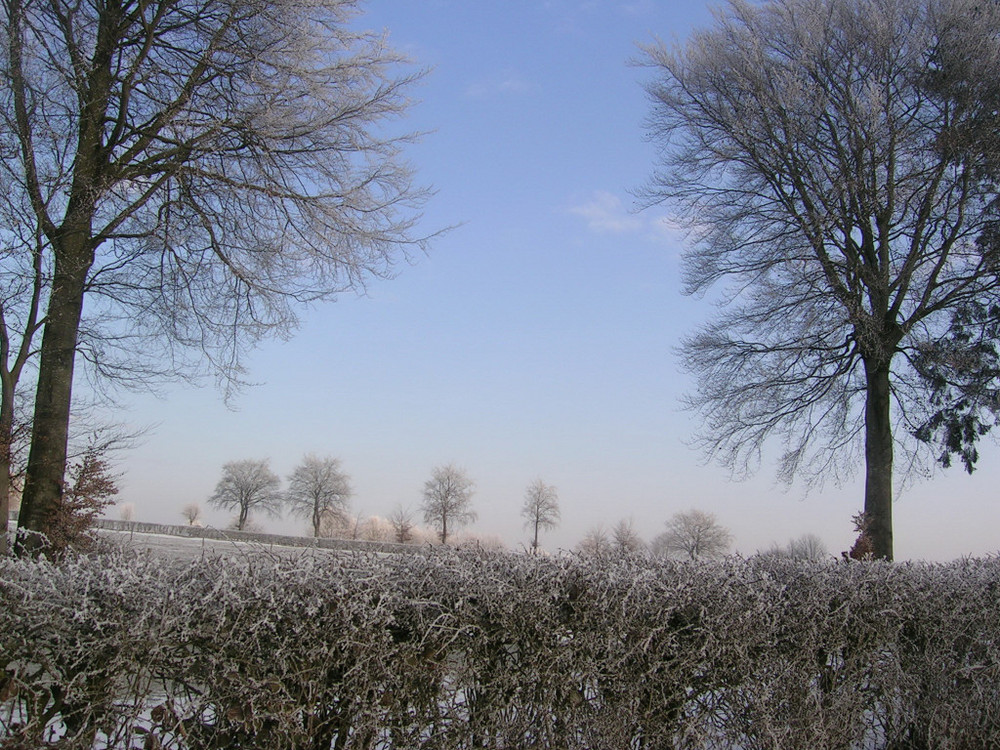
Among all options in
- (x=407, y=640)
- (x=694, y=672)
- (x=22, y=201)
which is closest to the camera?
(x=407, y=640)

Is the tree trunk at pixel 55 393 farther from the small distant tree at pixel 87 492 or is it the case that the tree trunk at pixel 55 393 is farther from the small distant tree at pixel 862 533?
the small distant tree at pixel 862 533

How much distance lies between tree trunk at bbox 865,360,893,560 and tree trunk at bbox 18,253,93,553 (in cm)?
1236

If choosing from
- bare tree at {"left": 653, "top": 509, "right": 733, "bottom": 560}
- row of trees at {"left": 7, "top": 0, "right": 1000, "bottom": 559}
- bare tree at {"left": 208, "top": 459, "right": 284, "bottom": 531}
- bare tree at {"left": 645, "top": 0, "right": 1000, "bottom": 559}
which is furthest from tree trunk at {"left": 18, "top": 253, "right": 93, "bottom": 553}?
bare tree at {"left": 208, "top": 459, "right": 284, "bottom": 531}

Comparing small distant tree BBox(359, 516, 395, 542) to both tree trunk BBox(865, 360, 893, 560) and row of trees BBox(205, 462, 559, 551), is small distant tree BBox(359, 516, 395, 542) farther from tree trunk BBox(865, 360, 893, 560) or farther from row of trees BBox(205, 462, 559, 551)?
tree trunk BBox(865, 360, 893, 560)

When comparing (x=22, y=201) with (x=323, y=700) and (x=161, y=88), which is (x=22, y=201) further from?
(x=323, y=700)

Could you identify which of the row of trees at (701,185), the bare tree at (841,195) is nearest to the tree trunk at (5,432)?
the row of trees at (701,185)

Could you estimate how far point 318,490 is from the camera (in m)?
41.7

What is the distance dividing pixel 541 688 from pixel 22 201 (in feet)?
30.4

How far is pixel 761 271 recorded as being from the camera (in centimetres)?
1560

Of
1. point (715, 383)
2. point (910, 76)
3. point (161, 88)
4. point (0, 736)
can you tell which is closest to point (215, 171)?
point (161, 88)

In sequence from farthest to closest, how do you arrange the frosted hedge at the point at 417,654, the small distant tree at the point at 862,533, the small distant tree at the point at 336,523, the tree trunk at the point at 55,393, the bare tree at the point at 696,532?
the small distant tree at the point at 336,523 < the bare tree at the point at 696,532 < the small distant tree at the point at 862,533 < the tree trunk at the point at 55,393 < the frosted hedge at the point at 417,654

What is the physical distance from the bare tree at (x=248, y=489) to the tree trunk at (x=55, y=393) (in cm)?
3425

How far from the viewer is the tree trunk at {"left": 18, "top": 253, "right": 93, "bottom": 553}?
877 cm

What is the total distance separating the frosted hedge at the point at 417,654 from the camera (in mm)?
2514
